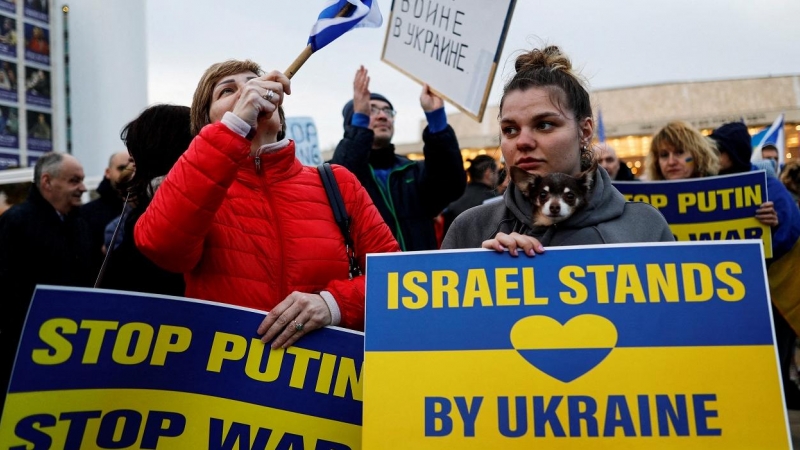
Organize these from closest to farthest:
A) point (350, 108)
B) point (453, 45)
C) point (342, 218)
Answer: point (342, 218)
point (453, 45)
point (350, 108)

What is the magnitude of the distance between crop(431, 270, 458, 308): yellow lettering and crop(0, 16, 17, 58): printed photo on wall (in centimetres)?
2525

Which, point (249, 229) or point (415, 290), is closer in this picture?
point (415, 290)

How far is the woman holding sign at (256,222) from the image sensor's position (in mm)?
1813

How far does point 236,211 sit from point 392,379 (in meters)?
0.76

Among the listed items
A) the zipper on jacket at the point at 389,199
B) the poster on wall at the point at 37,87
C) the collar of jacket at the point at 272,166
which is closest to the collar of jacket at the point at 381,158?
the zipper on jacket at the point at 389,199

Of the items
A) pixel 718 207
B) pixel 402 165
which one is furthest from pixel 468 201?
pixel 718 207

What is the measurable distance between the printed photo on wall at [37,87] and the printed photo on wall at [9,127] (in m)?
1.30

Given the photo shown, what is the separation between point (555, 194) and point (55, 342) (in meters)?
1.24

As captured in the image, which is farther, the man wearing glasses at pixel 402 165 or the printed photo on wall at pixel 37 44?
the printed photo on wall at pixel 37 44

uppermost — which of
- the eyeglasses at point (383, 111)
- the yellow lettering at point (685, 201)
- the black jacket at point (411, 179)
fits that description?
the eyeglasses at point (383, 111)

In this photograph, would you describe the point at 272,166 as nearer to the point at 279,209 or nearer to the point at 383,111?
the point at 279,209

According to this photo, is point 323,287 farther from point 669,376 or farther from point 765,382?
point 765,382

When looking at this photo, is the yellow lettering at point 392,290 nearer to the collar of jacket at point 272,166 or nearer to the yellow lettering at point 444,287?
the yellow lettering at point 444,287

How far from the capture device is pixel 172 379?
1756 mm
